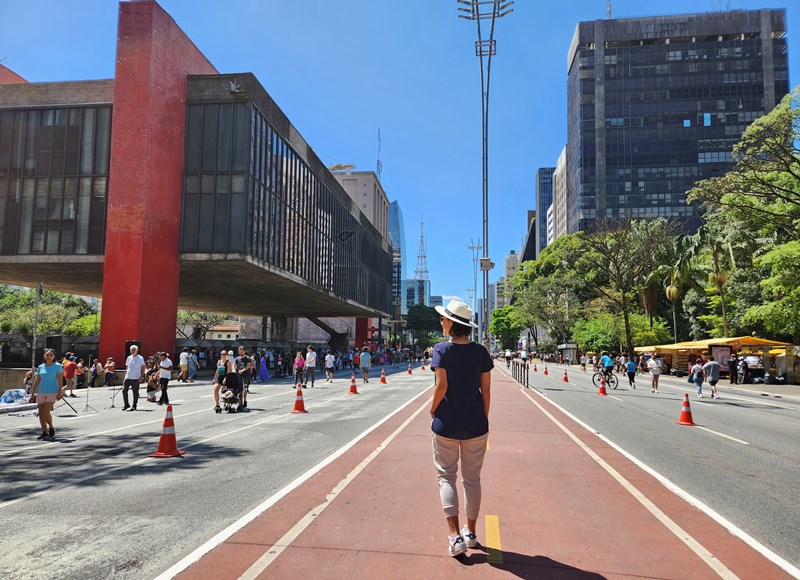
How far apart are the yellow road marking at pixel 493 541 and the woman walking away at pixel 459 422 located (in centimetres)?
18

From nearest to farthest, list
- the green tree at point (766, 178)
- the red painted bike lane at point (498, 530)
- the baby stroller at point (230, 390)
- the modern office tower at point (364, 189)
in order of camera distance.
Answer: the red painted bike lane at point (498, 530)
the baby stroller at point (230, 390)
the green tree at point (766, 178)
the modern office tower at point (364, 189)

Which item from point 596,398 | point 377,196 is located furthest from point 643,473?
point 377,196

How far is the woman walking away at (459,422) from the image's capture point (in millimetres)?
4254

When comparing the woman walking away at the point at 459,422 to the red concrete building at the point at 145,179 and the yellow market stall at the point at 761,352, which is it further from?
the yellow market stall at the point at 761,352

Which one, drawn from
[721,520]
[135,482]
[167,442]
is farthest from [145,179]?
[721,520]

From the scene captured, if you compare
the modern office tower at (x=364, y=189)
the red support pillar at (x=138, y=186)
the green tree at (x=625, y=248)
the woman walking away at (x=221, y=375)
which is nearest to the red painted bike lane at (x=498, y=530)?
the woman walking away at (x=221, y=375)

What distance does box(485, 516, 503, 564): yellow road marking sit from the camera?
14.1ft

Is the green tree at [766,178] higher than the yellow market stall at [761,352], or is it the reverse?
the green tree at [766,178]

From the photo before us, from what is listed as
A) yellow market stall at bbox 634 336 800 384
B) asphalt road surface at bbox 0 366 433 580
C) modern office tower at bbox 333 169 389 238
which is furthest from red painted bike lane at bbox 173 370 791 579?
modern office tower at bbox 333 169 389 238

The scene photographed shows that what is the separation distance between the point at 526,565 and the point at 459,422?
1.20 m

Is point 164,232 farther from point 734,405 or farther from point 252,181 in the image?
point 734,405

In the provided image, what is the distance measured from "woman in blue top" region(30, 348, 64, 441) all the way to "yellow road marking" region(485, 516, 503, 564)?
28.4 ft

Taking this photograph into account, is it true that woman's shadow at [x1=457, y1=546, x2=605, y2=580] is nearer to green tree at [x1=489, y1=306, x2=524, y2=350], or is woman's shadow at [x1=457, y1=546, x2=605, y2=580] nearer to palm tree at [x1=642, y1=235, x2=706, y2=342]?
palm tree at [x1=642, y1=235, x2=706, y2=342]

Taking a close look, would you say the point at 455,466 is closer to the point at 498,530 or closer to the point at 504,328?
the point at 498,530
